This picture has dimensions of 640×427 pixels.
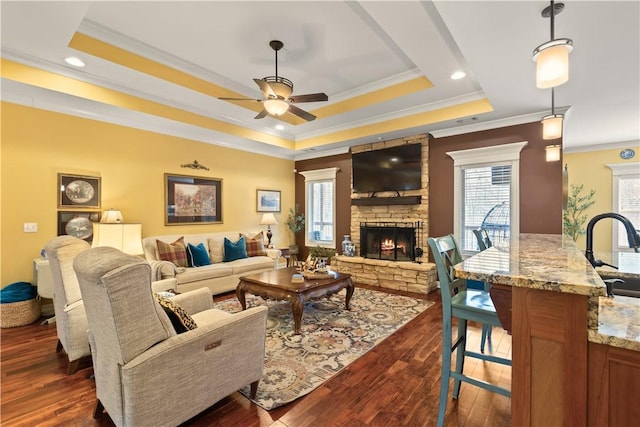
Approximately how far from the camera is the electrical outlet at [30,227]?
3576mm

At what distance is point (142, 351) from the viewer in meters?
1.51

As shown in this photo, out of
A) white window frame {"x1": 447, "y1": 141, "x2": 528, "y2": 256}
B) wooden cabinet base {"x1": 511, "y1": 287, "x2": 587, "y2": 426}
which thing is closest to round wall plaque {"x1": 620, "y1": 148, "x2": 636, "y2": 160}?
white window frame {"x1": 447, "y1": 141, "x2": 528, "y2": 256}

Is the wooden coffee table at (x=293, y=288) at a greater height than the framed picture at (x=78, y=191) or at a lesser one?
lesser

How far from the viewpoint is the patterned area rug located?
2.24m

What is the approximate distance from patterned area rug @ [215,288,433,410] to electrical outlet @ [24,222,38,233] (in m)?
2.45

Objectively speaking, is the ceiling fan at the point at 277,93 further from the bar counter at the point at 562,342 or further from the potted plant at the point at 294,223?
the potted plant at the point at 294,223

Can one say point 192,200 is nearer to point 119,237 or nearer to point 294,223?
point 119,237

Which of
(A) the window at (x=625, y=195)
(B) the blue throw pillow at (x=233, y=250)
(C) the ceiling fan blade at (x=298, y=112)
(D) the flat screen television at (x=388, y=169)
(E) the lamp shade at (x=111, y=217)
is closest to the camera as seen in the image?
(C) the ceiling fan blade at (x=298, y=112)

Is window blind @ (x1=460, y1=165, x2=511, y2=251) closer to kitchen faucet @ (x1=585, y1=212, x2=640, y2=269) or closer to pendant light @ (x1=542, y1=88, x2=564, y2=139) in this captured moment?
pendant light @ (x1=542, y1=88, x2=564, y2=139)

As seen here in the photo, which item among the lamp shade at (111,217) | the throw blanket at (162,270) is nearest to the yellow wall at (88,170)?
the lamp shade at (111,217)

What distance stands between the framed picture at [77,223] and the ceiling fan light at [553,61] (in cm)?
507

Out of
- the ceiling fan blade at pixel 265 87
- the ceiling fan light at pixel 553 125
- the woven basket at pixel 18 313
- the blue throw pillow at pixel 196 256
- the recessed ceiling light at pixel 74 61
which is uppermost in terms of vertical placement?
the recessed ceiling light at pixel 74 61

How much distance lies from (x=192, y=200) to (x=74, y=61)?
2.53m

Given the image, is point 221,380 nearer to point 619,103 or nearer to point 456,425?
point 456,425
